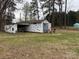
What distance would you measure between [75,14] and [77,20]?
2025 mm

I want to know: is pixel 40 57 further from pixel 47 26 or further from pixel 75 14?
pixel 75 14

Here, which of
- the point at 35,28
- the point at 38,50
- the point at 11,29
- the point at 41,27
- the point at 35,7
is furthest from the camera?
the point at 35,7

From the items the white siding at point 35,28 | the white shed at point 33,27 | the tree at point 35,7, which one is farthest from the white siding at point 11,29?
the tree at point 35,7

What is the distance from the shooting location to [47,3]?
194ft

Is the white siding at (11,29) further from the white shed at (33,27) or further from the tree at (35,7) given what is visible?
the tree at (35,7)

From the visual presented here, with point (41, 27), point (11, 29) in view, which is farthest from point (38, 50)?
point (41, 27)

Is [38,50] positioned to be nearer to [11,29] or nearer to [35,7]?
[11,29]

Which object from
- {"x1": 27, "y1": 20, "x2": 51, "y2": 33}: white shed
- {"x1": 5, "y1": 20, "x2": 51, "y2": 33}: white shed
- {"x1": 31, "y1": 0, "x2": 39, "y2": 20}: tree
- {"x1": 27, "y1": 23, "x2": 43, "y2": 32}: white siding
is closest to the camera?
{"x1": 5, "y1": 20, "x2": 51, "y2": 33}: white shed

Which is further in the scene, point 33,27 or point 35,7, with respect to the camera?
point 35,7

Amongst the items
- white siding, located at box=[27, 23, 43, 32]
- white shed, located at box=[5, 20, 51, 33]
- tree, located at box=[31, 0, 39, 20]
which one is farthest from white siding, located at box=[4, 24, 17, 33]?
tree, located at box=[31, 0, 39, 20]

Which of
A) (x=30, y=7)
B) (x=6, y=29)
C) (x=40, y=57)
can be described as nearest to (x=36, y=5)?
(x=30, y=7)

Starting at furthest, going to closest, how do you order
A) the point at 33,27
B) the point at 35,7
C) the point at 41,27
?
1. the point at 35,7
2. the point at 33,27
3. the point at 41,27

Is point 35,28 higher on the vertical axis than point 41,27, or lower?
lower

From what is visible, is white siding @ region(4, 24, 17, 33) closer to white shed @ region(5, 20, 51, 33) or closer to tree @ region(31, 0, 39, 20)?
white shed @ region(5, 20, 51, 33)
